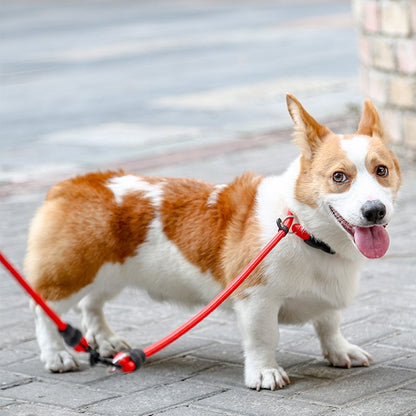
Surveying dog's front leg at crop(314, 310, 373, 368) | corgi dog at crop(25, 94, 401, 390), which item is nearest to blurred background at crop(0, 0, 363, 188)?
corgi dog at crop(25, 94, 401, 390)

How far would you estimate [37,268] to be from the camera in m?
4.29

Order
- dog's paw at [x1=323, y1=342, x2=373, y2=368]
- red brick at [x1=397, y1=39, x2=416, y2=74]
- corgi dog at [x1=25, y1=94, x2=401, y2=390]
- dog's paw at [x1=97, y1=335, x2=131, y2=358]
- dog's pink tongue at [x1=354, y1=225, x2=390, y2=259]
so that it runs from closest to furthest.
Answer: dog's pink tongue at [x1=354, y1=225, x2=390, y2=259]
corgi dog at [x1=25, y1=94, x2=401, y2=390]
dog's paw at [x1=323, y1=342, x2=373, y2=368]
dog's paw at [x1=97, y1=335, x2=131, y2=358]
red brick at [x1=397, y1=39, x2=416, y2=74]

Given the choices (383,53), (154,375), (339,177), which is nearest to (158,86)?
(383,53)

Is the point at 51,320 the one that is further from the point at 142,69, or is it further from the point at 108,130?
the point at 142,69

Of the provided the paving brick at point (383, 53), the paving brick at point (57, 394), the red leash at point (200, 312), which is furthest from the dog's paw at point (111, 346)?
the paving brick at point (383, 53)

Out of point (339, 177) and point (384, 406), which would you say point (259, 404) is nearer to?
point (384, 406)

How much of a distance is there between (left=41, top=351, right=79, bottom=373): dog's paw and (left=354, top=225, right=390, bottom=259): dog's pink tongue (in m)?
1.45

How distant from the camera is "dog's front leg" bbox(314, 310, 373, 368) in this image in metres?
4.19

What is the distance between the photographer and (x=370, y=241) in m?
3.63

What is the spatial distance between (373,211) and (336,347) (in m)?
0.91

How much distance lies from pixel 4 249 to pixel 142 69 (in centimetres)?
903

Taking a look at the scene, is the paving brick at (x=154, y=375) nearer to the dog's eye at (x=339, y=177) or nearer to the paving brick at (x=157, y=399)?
the paving brick at (x=157, y=399)

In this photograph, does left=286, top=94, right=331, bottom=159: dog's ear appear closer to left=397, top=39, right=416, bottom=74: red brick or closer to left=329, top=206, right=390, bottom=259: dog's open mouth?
left=329, top=206, right=390, bottom=259: dog's open mouth

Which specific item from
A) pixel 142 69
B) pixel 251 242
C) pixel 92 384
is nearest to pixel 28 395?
pixel 92 384
